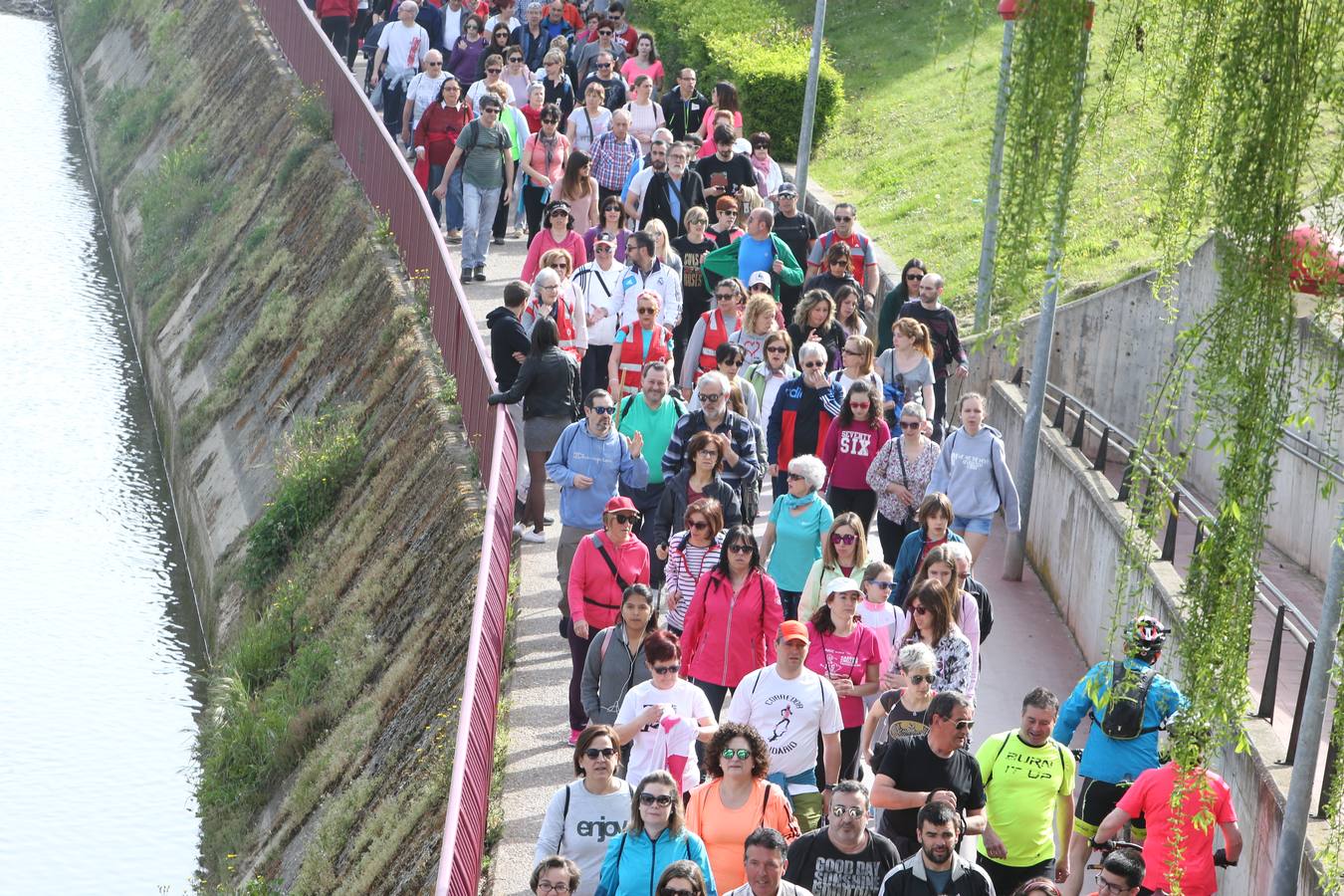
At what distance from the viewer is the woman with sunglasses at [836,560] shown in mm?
10859

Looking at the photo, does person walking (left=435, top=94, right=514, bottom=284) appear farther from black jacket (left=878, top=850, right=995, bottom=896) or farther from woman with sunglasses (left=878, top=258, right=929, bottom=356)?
black jacket (left=878, top=850, right=995, bottom=896)

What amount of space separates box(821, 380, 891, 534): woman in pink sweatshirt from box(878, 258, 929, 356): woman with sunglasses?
7.16 ft

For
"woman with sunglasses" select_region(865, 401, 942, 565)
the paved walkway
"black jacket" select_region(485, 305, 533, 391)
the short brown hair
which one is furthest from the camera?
"black jacket" select_region(485, 305, 533, 391)

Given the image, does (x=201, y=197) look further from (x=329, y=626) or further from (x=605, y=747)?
(x=605, y=747)

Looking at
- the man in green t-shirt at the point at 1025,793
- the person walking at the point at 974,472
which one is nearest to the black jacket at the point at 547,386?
the person walking at the point at 974,472

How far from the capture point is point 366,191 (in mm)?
25766

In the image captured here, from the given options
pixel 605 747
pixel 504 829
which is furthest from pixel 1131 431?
pixel 605 747

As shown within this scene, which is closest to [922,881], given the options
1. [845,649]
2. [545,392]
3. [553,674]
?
[845,649]

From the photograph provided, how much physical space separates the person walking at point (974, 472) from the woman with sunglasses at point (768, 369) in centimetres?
130

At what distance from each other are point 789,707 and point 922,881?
1602 mm

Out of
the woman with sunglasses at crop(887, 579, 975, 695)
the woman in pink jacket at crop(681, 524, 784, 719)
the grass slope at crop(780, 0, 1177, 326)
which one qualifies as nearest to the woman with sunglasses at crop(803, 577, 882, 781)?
the woman with sunglasses at crop(887, 579, 975, 695)

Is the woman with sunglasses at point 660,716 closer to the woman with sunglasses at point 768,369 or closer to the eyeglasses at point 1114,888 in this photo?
the eyeglasses at point 1114,888

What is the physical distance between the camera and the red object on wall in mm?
5742

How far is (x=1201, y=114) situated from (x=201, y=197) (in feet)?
94.7
